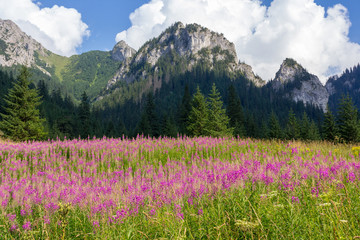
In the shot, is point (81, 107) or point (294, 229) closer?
point (294, 229)

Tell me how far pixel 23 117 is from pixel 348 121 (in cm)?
4638

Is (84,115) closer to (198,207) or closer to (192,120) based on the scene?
(192,120)

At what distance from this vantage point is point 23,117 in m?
27.0

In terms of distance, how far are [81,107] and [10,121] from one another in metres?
28.2

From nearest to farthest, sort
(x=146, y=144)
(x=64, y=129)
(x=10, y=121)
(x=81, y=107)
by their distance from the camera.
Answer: (x=146, y=144)
(x=10, y=121)
(x=81, y=107)
(x=64, y=129)

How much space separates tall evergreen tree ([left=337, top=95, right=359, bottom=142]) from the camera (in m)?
32.8

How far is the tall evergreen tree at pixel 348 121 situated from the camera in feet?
108

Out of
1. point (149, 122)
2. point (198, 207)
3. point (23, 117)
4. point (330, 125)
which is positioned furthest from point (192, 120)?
point (198, 207)

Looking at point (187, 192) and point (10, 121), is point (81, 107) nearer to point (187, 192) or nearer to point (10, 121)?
point (10, 121)

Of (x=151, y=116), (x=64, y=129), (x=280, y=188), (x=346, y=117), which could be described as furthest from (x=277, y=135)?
(x=64, y=129)

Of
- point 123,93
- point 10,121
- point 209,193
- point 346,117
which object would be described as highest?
point 123,93

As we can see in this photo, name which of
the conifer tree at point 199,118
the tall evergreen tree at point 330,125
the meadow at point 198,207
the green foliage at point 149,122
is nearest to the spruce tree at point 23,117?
the conifer tree at point 199,118

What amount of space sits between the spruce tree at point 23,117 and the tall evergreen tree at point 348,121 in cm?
4296

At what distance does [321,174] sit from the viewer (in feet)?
12.9
